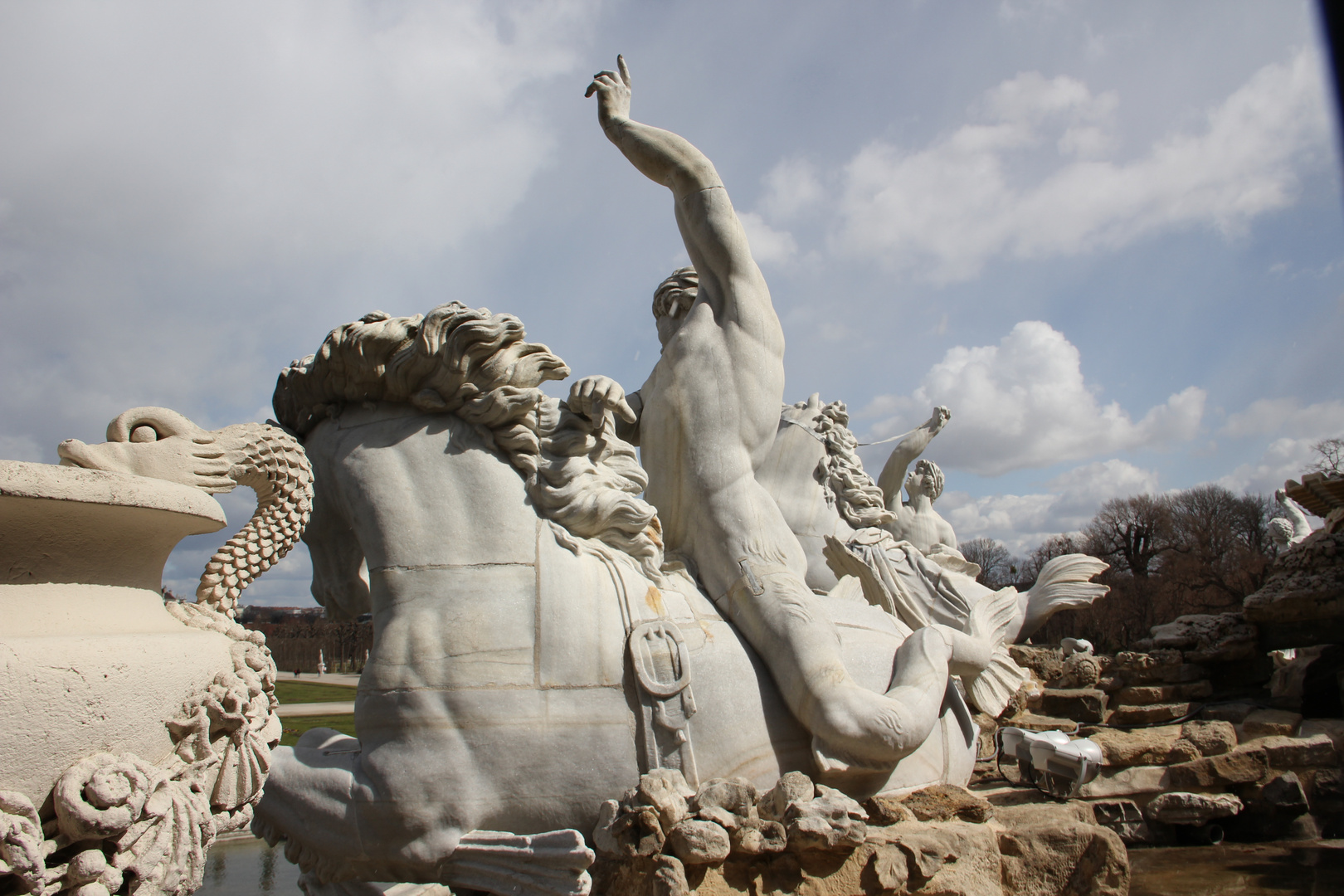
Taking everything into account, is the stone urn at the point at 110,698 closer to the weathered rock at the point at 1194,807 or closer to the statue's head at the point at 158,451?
the statue's head at the point at 158,451

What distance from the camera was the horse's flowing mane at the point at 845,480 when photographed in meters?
5.62

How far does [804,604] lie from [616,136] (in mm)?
1866

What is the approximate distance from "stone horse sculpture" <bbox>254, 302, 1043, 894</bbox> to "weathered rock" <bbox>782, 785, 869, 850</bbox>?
345 mm

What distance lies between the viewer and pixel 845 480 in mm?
5660

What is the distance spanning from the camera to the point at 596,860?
2477 millimetres

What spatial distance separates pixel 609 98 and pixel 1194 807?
4578 mm

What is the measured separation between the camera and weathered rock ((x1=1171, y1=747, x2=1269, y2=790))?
4.79 m

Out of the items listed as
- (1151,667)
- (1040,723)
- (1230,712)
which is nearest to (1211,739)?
(1040,723)

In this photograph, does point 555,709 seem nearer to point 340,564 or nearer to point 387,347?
point 340,564

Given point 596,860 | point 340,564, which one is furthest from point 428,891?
point 340,564

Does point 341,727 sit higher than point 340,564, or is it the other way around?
point 340,564

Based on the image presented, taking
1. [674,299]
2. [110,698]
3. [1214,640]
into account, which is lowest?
[1214,640]

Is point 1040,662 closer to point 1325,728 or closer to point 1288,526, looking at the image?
point 1325,728

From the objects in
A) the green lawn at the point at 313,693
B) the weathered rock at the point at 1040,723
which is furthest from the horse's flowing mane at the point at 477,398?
the green lawn at the point at 313,693
